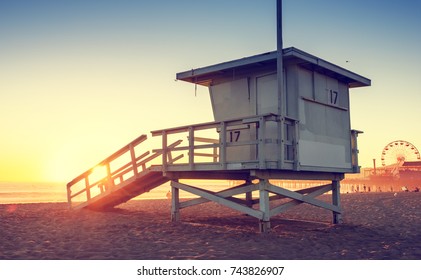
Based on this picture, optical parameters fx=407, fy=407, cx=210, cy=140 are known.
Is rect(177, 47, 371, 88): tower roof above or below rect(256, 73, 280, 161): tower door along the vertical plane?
above

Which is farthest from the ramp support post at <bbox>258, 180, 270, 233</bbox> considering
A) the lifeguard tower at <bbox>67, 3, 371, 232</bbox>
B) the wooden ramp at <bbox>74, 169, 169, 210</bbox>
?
the wooden ramp at <bbox>74, 169, 169, 210</bbox>

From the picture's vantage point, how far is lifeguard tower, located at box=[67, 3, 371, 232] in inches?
411

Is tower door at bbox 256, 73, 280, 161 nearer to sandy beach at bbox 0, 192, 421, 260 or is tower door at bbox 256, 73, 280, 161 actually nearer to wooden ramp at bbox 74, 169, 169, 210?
sandy beach at bbox 0, 192, 421, 260

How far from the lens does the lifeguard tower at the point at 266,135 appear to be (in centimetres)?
1045

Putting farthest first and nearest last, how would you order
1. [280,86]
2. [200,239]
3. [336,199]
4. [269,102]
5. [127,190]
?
[127,190] < [336,199] < [269,102] < [280,86] < [200,239]

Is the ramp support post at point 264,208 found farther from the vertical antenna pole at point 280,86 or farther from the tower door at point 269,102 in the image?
the tower door at point 269,102

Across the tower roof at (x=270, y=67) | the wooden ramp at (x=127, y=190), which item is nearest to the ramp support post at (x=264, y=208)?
the tower roof at (x=270, y=67)

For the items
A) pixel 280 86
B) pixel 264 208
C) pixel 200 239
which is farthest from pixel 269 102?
pixel 200 239

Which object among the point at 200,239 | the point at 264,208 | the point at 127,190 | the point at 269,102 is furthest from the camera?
the point at 127,190

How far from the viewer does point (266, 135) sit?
11.3m

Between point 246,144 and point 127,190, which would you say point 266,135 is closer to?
point 246,144
